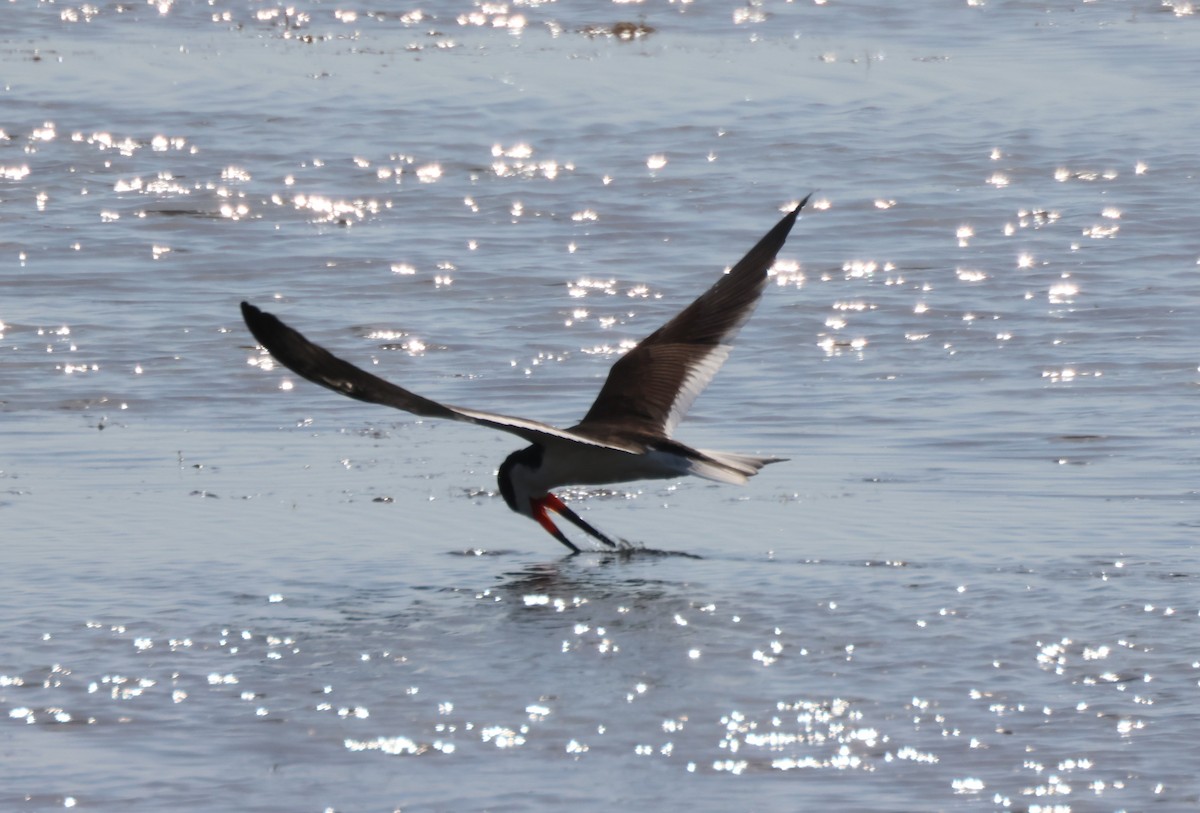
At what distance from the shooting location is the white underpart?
29.9ft

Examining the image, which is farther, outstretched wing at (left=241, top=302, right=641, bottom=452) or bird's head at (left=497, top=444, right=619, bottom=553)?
bird's head at (left=497, top=444, right=619, bottom=553)

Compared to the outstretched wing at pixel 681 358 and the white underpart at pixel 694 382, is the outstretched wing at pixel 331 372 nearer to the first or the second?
the outstretched wing at pixel 681 358

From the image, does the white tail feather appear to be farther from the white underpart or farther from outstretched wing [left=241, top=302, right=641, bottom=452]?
outstretched wing [left=241, top=302, right=641, bottom=452]

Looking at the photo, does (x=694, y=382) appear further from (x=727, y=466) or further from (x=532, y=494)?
(x=727, y=466)

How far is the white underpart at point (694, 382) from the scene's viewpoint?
9.10m

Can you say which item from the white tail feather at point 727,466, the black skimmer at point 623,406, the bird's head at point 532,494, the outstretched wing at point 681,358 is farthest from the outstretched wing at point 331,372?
the outstretched wing at point 681,358

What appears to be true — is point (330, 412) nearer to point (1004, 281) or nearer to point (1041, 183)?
point (1004, 281)

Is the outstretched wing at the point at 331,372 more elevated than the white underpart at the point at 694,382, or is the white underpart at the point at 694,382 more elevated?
the outstretched wing at the point at 331,372

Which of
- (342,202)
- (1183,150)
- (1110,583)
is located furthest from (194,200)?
(1110,583)

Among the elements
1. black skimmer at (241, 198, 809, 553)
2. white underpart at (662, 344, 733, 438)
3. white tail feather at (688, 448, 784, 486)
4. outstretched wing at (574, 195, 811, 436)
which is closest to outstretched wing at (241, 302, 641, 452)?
black skimmer at (241, 198, 809, 553)

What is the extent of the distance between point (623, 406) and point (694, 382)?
0.38 metres

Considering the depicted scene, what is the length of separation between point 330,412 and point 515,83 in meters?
12.1

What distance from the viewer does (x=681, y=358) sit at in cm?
952

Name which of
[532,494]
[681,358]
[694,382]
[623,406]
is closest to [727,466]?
[532,494]
